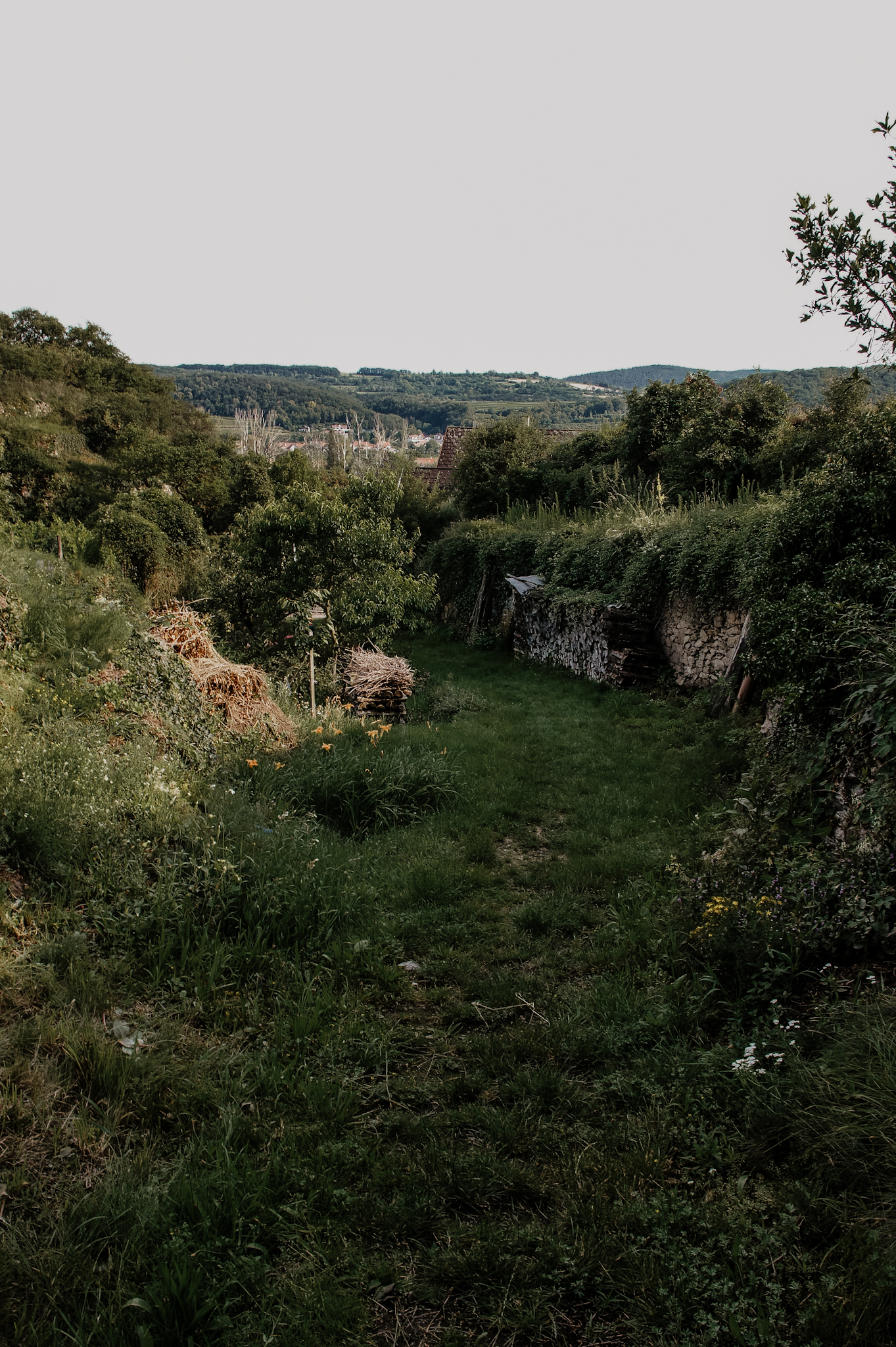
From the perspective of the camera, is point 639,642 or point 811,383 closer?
point 639,642

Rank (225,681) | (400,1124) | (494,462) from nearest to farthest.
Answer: (400,1124) → (225,681) → (494,462)

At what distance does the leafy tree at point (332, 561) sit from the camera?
9.91 metres

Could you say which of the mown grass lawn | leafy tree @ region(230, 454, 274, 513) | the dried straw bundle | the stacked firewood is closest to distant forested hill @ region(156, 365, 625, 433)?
leafy tree @ region(230, 454, 274, 513)

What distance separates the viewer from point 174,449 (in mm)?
30281

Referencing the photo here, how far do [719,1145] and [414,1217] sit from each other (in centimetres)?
106

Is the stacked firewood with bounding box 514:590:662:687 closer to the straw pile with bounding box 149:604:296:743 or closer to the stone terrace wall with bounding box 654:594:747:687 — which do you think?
the stone terrace wall with bounding box 654:594:747:687

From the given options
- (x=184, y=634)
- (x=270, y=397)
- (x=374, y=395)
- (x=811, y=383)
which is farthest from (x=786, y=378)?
(x=374, y=395)

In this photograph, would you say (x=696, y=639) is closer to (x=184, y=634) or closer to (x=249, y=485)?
(x=184, y=634)

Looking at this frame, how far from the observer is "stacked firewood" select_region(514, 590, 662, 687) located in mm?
10781

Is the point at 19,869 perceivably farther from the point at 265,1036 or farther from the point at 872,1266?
the point at 872,1266

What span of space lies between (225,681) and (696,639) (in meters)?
6.64

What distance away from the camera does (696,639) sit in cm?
995

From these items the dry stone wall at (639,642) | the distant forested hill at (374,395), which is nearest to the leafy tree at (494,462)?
the dry stone wall at (639,642)

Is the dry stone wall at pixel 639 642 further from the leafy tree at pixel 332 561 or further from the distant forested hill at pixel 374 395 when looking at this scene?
the distant forested hill at pixel 374 395
